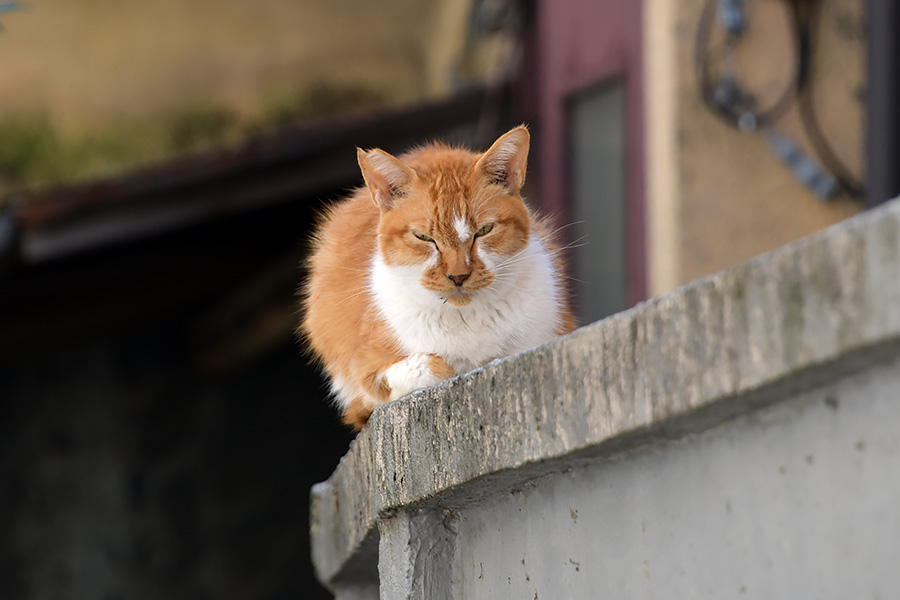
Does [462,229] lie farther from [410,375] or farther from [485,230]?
[410,375]

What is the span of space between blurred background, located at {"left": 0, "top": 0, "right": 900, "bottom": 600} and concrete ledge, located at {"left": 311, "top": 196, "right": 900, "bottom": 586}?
280 cm

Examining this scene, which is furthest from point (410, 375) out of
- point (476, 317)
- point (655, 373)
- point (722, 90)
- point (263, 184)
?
point (263, 184)

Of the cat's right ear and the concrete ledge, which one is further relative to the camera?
the cat's right ear

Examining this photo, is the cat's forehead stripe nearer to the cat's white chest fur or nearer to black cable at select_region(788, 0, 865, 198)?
the cat's white chest fur

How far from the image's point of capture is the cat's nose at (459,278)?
7.91ft

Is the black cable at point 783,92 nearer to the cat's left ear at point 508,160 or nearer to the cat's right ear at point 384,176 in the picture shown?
the cat's left ear at point 508,160

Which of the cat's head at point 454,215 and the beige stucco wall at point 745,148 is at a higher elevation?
the beige stucco wall at point 745,148

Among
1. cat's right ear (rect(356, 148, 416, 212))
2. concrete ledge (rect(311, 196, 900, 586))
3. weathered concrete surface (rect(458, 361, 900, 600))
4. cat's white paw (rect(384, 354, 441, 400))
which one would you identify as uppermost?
cat's right ear (rect(356, 148, 416, 212))

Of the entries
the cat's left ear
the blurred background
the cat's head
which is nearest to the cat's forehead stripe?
the cat's head

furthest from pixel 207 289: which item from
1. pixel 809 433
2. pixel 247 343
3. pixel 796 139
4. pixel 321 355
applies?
pixel 809 433

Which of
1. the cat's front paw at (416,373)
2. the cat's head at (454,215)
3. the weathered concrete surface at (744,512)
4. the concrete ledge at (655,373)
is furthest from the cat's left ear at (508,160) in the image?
the weathered concrete surface at (744,512)

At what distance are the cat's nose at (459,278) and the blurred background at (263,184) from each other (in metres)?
2.47

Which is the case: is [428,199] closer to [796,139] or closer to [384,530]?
[384,530]

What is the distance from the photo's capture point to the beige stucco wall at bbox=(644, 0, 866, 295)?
4.97 meters
